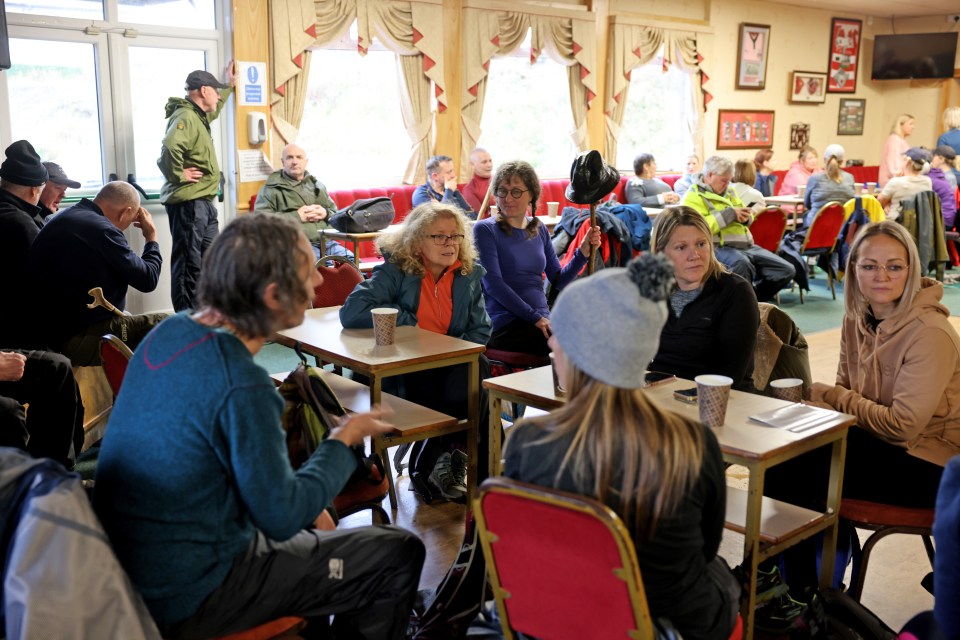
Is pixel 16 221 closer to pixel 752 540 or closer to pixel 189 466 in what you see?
pixel 189 466

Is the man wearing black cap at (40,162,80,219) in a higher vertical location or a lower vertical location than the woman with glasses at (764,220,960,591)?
higher

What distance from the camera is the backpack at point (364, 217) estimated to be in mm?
6602

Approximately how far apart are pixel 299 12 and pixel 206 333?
6.27m

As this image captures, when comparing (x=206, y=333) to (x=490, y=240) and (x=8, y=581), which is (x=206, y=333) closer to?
(x=8, y=581)

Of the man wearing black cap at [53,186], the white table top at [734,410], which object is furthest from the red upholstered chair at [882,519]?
the man wearing black cap at [53,186]

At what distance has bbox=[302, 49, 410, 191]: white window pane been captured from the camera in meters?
8.14

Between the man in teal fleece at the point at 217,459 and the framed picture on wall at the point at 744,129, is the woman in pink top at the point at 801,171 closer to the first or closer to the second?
the framed picture on wall at the point at 744,129

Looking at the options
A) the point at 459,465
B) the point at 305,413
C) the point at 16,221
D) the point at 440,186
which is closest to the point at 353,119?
the point at 440,186

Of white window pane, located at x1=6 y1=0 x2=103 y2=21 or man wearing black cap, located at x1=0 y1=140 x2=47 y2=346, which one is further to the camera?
white window pane, located at x1=6 y1=0 x2=103 y2=21

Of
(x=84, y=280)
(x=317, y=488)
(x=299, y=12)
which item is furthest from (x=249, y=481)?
(x=299, y=12)

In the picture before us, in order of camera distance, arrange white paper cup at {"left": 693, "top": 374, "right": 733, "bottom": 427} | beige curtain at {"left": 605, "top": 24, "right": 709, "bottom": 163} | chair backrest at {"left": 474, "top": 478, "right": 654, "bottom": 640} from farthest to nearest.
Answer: beige curtain at {"left": 605, "top": 24, "right": 709, "bottom": 163}, white paper cup at {"left": 693, "top": 374, "right": 733, "bottom": 427}, chair backrest at {"left": 474, "top": 478, "right": 654, "bottom": 640}

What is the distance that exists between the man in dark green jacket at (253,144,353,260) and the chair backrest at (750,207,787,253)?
320cm

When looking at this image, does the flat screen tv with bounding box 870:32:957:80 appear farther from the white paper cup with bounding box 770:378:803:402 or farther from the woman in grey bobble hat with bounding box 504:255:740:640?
the woman in grey bobble hat with bounding box 504:255:740:640

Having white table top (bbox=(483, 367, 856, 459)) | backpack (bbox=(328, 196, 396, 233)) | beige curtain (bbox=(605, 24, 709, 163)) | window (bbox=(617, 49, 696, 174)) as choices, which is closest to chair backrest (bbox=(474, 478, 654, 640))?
white table top (bbox=(483, 367, 856, 459))
